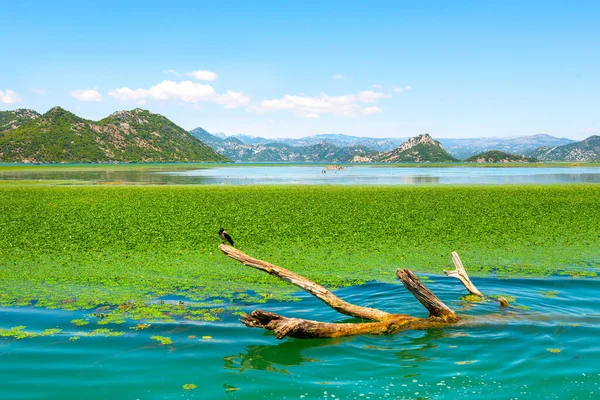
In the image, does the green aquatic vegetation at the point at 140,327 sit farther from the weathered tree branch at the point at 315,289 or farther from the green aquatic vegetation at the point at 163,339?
the weathered tree branch at the point at 315,289

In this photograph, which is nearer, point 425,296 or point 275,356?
point 275,356

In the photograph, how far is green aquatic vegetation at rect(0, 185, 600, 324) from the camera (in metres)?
13.5

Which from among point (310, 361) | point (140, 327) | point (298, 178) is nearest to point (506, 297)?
point (310, 361)

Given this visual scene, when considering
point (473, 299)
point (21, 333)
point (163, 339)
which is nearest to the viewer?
point (163, 339)

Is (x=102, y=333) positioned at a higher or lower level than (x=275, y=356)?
higher

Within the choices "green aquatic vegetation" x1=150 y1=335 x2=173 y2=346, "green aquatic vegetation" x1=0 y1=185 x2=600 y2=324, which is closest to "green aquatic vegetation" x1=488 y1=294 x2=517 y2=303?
"green aquatic vegetation" x1=0 y1=185 x2=600 y2=324

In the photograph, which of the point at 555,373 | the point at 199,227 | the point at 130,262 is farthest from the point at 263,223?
the point at 555,373

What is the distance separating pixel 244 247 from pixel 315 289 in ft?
34.1

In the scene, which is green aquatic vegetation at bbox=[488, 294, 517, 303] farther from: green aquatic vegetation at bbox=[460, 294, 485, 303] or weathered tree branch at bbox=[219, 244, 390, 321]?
weathered tree branch at bbox=[219, 244, 390, 321]

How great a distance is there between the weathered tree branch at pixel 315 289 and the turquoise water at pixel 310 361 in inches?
25.0

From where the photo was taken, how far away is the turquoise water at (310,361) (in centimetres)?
786

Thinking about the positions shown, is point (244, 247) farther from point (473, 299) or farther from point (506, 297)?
point (506, 297)

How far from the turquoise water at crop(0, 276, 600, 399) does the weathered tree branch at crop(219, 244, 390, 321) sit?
2.08 feet

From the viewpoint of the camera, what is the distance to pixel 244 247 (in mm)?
20609
